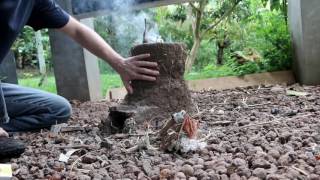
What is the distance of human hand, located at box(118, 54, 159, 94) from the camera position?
6.68ft

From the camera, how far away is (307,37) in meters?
3.16

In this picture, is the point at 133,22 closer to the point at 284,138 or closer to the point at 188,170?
the point at 284,138

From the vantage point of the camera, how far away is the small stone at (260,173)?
119cm

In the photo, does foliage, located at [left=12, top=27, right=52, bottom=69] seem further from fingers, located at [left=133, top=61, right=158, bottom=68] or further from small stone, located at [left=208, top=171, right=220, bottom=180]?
small stone, located at [left=208, top=171, right=220, bottom=180]

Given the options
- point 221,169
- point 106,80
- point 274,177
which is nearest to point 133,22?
point 106,80

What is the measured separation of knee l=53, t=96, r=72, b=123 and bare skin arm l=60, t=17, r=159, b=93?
1.51ft

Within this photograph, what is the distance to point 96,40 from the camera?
85.1 inches

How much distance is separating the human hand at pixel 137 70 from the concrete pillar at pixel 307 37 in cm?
149

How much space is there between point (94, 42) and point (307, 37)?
1.68 metres

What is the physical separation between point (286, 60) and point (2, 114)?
2348mm

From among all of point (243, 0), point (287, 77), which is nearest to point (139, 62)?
point (287, 77)

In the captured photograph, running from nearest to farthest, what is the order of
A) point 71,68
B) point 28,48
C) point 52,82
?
1. point 71,68
2. point 52,82
3. point 28,48

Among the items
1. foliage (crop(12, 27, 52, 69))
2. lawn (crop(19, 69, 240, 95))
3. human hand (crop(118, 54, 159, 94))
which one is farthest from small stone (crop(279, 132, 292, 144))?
foliage (crop(12, 27, 52, 69))

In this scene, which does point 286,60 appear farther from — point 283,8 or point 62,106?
point 62,106
